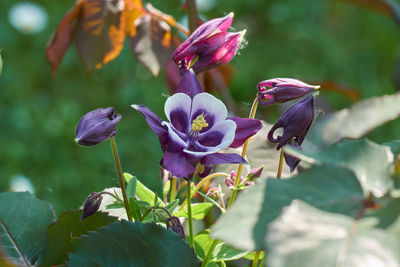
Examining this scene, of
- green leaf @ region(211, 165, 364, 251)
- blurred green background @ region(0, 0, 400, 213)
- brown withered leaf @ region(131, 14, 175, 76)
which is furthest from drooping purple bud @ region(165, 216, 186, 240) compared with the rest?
blurred green background @ region(0, 0, 400, 213)

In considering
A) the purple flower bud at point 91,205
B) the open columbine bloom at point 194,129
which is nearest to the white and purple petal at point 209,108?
the open columbine bloom at point 194,129

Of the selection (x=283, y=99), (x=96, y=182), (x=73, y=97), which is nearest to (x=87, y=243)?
(x=283, y=99)

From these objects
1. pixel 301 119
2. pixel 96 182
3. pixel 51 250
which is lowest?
pixel 96 182

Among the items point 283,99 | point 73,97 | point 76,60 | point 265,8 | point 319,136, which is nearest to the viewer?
point 283,99

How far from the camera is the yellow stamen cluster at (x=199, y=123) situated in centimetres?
47

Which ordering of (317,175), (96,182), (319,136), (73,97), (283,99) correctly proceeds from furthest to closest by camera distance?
1. (73,97)
2. (96,182)
3. (319,136)
4. (283,99)
5. (317,175)

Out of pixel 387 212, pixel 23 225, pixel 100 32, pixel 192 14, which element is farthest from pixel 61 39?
pixel 387 212

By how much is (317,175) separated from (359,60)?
1921 millimetres

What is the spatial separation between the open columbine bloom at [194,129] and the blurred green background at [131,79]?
1126mm

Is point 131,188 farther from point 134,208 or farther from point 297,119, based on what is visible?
point 297,119

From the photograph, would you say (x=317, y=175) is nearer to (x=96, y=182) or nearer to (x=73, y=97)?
(x=96, y=182)

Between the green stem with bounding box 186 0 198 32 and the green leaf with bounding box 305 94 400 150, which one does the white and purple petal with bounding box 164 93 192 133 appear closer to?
the green leaf with bounding box 305 94 400 150

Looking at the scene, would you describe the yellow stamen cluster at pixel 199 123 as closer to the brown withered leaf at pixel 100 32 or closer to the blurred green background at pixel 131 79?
the brown withered leaf at pixel 100 32

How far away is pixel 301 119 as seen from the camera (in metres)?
0.43
